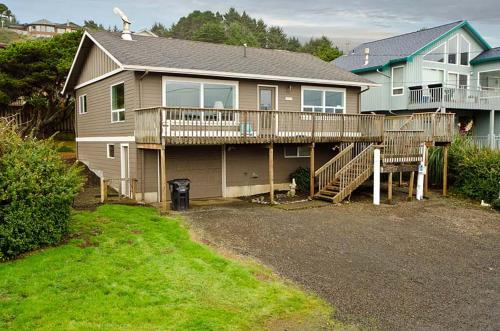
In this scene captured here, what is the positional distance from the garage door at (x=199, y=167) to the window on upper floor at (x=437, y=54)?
57.6 feet

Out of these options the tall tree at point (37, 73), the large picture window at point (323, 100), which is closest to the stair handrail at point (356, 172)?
the large picture window at point (323, 100)

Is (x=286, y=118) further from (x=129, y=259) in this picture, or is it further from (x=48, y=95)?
(x=48, y=95)

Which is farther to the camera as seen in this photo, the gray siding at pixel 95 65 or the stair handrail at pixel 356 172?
the gray siding at pixel 95 65

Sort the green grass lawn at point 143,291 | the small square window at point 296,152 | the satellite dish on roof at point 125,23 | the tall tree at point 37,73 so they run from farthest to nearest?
1. the tall tree at point 37,73
2. the small square window at point 296,152
3. the satellite dish on roof at point 125,23
4. the green grass lawn at point 143,291

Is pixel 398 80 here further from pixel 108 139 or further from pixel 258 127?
pixel 108 139

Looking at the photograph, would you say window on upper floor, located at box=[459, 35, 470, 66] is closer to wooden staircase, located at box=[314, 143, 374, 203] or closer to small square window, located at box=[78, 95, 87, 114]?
wooden staircase, located at box=[314, 143, 374, 203]

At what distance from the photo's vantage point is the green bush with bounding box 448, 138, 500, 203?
1761 centimetres

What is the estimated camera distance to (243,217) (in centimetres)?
1320

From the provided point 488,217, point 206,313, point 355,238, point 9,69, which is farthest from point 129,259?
point 9,69

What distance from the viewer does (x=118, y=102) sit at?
1730cm

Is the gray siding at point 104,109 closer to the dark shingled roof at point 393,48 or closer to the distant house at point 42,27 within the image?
the dark shingled roof at point 393,48

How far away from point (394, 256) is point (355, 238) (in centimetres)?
152

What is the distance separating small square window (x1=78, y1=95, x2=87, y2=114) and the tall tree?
3516 millimetres

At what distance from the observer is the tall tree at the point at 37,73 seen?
24188 millimetres
